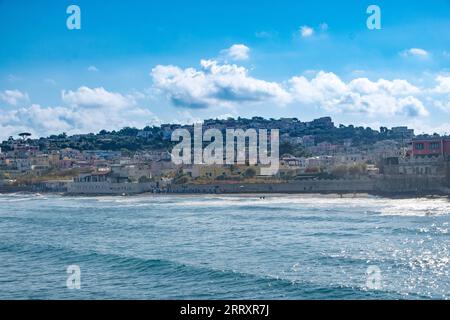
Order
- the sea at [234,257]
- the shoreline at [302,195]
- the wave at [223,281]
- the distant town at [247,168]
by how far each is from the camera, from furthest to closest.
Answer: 1. the distant town at [247,168]
2. the shoreline at [302,195]
3. the sea at [234,257]
4. the wave at [223,281]

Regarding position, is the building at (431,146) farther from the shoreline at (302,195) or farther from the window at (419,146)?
the shoreline at (302,195)

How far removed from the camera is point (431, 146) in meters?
34.2

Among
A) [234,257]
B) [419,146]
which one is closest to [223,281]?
[234,257]

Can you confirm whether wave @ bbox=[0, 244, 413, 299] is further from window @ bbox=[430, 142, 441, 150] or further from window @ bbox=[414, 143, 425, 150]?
window @ bbox=[414, 143, 425, 150]

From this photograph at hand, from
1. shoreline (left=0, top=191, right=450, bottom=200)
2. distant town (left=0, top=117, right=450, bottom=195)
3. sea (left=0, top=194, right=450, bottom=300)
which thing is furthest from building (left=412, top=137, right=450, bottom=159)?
sea (left=0, top=194, right=450, bottom=300)

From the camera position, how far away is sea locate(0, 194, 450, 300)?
9117mm

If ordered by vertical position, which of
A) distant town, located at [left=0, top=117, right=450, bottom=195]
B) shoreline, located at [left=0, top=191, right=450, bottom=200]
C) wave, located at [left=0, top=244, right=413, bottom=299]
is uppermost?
distant town, located at [left=0, top=117, right=450, bottom=195]

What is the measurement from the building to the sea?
1245 cm

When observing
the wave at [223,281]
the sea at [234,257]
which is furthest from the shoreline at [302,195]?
the wave at [223,281]

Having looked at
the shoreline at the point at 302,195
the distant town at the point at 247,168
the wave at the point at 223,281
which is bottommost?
A: the wave at the point at 223,281

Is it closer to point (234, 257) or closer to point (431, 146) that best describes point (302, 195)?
point (431, 146)

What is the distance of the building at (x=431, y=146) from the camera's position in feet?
110
